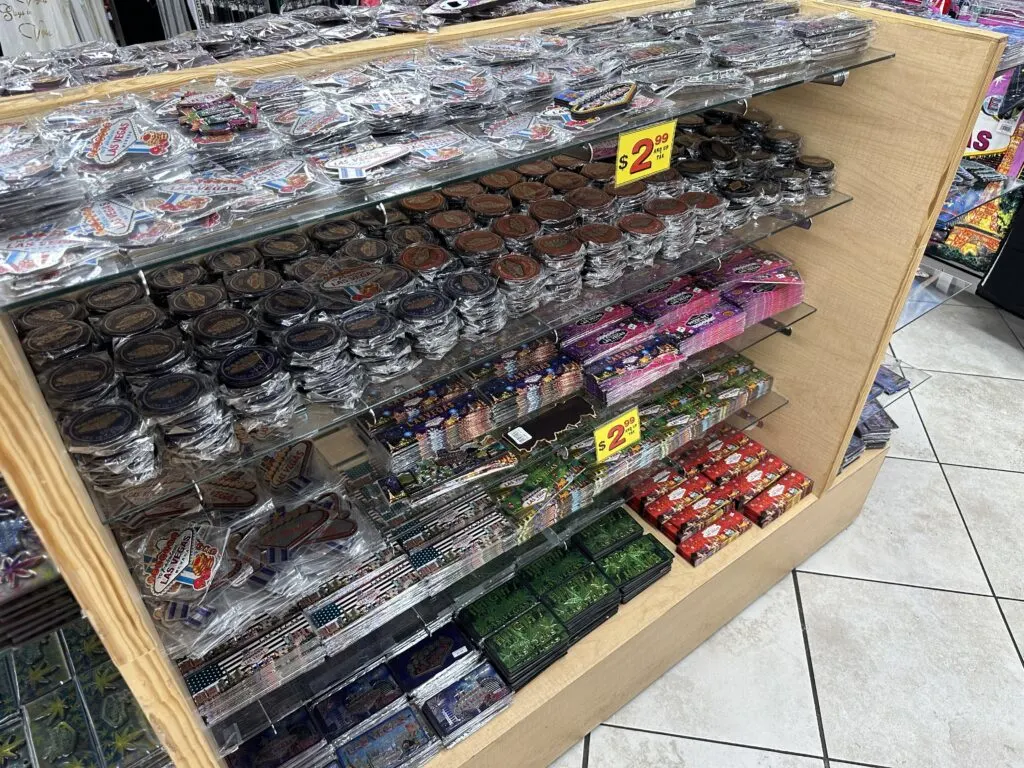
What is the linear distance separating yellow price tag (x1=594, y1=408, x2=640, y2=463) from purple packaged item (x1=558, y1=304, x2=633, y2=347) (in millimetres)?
195

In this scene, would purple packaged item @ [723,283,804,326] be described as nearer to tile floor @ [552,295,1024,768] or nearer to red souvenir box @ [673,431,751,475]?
red souvenir box @ [673,431,751,475]

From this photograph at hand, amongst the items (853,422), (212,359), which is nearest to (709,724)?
(853,422)

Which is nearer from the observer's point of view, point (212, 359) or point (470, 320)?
point (212, 359)

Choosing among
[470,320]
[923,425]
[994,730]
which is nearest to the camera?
[470,320]

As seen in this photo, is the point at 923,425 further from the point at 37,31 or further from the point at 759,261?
the point at 37,31

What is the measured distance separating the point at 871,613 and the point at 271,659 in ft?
5.36

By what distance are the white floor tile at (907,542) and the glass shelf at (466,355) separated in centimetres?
110

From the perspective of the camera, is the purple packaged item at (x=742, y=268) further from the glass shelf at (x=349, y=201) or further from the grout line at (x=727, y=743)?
the grout line at (x=727, y=743)

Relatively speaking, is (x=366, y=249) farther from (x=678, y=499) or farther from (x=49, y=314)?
(x=678, y=499)

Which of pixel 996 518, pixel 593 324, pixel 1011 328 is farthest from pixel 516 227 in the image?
pixel 1011 328

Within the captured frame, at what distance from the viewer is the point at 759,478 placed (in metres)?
1.89

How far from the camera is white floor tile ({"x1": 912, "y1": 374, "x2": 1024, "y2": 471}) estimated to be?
8.00ft

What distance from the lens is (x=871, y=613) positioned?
191 centimetres

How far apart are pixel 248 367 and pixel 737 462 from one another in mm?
1473
